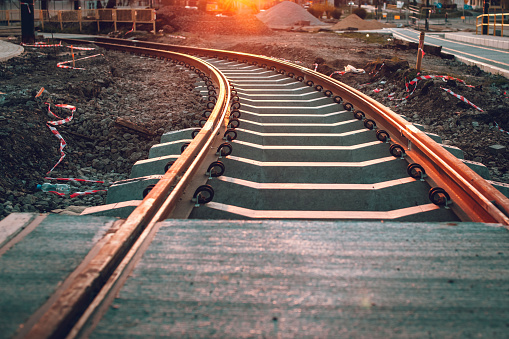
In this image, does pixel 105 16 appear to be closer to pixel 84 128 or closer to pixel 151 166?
pixel 84 128

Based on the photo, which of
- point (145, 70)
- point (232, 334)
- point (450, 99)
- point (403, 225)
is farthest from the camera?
point (145, 70)

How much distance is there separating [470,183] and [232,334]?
7.76ft

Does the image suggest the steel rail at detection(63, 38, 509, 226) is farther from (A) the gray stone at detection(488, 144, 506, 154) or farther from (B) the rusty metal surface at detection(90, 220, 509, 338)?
(A) the gray stone at detection(488, 144, 506, 154)

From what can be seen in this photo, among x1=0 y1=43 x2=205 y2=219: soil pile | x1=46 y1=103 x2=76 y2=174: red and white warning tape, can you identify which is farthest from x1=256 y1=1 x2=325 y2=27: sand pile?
x1=46 y1=103 x2=76 y2=174: red and white warning tape

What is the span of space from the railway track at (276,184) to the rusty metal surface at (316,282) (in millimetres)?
138

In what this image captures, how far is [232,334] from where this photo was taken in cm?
173

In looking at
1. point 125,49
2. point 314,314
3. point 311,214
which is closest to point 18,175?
point 311,214

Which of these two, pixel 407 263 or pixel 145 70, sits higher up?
Result: pixel 145 70

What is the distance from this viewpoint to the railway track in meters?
2.08

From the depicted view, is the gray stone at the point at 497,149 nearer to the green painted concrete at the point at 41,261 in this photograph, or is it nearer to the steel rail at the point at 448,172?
the steel rail at the point at 448,172

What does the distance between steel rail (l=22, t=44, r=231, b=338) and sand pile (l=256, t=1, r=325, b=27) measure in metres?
44.2

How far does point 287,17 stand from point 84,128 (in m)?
44.1

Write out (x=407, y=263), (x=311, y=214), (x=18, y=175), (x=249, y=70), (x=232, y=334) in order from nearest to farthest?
(x=232, y=334)
(x=407, y=263)
(x=311, y=214)
(x=18, y=175)
(x=249, y=70)

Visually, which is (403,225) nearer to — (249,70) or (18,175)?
(18,175)
